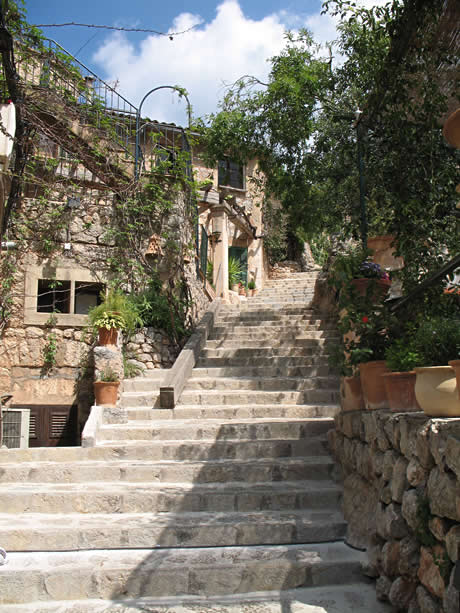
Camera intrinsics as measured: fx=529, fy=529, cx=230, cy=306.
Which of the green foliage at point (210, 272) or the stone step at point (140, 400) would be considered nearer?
the stone step at point (140, 400)

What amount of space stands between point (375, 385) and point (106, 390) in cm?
371

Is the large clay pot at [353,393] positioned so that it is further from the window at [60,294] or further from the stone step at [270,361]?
the window at [60,294]

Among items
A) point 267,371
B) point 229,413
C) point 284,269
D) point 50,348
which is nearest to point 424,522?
point 229,413

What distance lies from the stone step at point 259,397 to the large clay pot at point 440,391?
3706 millimetres

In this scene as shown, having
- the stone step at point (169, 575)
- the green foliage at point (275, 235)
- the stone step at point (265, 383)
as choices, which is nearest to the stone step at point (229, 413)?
the stone step at point (265, 383)

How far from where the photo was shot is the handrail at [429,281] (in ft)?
9.37

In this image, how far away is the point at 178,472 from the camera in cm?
468

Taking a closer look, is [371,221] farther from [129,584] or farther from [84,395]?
[129,584]

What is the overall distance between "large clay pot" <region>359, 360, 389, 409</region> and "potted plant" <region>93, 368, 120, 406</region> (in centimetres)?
361

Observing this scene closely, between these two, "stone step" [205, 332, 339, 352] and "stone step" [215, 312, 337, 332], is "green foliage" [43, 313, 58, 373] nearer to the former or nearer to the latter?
"stone step" [205, 332, 339, 352]

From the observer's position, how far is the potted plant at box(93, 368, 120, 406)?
6457 mm

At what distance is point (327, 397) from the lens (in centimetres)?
641

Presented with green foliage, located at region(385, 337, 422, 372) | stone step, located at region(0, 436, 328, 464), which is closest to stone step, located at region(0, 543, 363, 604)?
green foliage, located at region(385, 337, 422, 372)

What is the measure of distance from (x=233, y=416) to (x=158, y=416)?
89 centimetres
